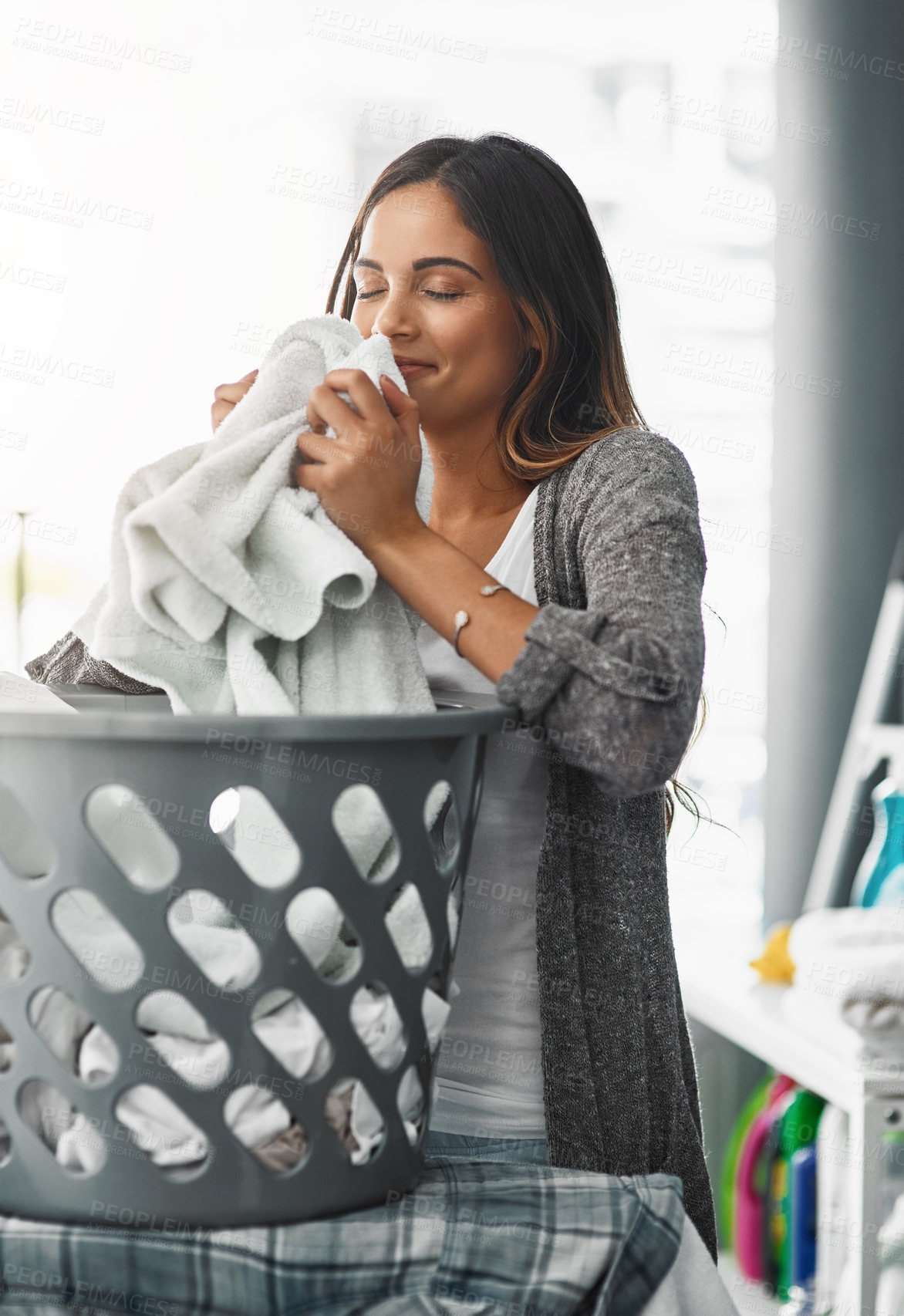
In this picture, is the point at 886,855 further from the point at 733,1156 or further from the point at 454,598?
the point at 454,598

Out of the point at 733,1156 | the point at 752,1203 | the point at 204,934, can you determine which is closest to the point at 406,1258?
the point at 204,934

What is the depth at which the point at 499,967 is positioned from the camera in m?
0.72

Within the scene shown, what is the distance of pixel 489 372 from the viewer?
2.78 feet

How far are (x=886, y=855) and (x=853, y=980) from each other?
0.44 meters

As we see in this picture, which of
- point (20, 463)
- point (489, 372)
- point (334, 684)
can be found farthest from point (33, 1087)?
point (20, 463)

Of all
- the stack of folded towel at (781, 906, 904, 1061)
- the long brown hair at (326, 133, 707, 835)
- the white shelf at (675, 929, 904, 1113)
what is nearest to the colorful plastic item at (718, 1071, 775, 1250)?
the white shelf at (675, 929, 904, 1113)

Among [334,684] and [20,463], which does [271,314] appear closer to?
[20,463]

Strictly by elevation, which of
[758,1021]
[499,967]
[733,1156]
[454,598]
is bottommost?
[733,1156]

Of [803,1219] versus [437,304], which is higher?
[437,304]

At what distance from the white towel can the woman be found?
0.08 ft

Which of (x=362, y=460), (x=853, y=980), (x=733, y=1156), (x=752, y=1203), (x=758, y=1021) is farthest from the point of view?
(x=733, y=1156)

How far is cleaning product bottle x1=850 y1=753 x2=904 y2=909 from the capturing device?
5.09ft

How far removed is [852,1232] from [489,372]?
92 cm

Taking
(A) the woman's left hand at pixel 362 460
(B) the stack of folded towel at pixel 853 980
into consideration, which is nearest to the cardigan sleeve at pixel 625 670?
(A) the woman's left hand at pixel 362 460
